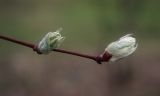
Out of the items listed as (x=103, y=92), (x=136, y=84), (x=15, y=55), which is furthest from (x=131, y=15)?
(x=15, y=55)

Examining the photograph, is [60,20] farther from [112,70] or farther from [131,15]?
[131,15]

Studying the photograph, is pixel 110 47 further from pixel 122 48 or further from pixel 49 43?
pixel 49 43

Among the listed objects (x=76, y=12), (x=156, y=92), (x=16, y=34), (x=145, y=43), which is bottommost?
(x=156, y=92)

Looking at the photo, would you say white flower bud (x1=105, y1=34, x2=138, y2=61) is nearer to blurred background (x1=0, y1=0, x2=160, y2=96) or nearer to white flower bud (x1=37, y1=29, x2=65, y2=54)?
white flower bud (x1=37, y1=29, x2=65, y2=54)

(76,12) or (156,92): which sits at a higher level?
(76,12)

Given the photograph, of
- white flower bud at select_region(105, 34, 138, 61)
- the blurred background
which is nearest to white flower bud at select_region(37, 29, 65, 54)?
white flower bud at select_region(105, 34, 138, 61)

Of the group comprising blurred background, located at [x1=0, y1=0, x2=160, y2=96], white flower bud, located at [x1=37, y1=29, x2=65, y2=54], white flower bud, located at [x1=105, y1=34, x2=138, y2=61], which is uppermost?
blurred background, located at [x1=0, y1=0, x2=160, y2=96]

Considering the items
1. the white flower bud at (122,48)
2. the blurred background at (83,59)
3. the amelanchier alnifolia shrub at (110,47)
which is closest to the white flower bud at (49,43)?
the amelanchier alnifolia shrub at (110,47)

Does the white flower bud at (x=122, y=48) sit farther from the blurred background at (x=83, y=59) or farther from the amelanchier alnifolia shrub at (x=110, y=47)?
the blurred background at (x=83, y=59)
